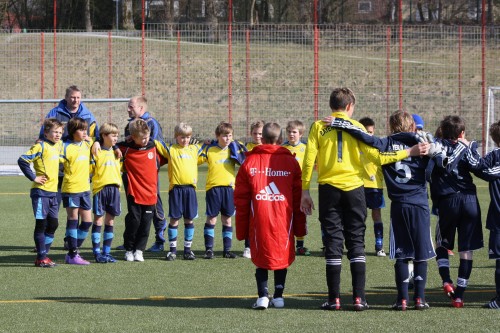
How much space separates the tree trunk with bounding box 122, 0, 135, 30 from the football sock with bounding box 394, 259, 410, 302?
2376cm

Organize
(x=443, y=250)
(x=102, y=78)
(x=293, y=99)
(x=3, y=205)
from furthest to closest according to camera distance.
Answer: (x=102, y=78) < (x=293, y=99) < (x=3, y=205) < (x=443, y=250)

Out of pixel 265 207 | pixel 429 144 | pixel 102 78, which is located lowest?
pixel 265 207

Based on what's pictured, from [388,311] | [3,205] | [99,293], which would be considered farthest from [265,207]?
[3,205]

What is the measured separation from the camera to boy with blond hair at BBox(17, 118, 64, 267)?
32.0ft

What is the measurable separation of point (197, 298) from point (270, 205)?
119 centimetres

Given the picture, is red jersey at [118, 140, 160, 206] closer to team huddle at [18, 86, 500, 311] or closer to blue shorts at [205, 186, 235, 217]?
blue shorts at [205, 186, 235, 217]

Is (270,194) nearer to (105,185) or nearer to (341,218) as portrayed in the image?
(341,218)

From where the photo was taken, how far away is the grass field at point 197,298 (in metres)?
6.79

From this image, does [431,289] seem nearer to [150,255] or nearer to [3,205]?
[150,255]

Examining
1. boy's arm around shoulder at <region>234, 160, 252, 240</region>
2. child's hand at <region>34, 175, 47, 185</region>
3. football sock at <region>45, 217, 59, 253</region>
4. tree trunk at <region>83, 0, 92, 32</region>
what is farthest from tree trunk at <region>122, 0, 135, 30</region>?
boy's arm around shoulder at <region>234, 160, 252, 240</region>

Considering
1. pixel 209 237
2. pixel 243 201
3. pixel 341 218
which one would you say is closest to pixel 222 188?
Answer: pixel 209 237

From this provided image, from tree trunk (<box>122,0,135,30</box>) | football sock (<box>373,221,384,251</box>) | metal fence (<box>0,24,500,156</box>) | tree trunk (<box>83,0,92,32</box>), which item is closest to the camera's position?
football sock (<box>373,221,384,251</box>)

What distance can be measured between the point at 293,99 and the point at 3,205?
12.2 meters

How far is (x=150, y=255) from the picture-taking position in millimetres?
10812
